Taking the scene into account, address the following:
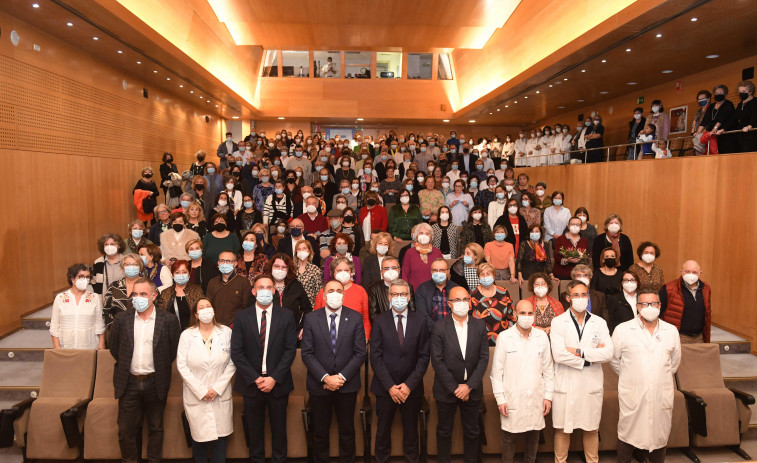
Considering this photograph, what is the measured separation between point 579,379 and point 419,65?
20787 mm

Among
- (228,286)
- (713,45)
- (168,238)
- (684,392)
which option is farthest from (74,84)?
(713,45)

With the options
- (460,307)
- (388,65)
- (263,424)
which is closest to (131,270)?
(263,424)

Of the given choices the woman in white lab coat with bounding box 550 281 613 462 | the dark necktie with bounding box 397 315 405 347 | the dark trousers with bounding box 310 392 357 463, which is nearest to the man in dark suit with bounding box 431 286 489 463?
the dark necktie with bounding box 397 315 405 347

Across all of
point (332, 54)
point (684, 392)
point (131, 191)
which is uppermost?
point (332, 54)

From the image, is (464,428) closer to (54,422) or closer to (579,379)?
(579,379)

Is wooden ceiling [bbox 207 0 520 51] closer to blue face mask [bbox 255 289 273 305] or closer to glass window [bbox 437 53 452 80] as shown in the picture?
glass window [bbox 437 53 452 80]

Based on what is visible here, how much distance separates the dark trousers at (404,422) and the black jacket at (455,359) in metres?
0.26

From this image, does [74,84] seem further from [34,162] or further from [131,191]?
[131,191]

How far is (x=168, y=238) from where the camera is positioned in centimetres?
755

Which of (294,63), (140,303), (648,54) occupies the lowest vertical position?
(140,303)

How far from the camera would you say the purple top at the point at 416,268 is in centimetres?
661

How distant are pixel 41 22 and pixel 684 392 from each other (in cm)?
975

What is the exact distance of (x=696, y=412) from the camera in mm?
5094

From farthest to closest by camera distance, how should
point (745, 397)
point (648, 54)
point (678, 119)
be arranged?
1. point (678, 119)
2. point (648, 54)
3. point (745, 397)
